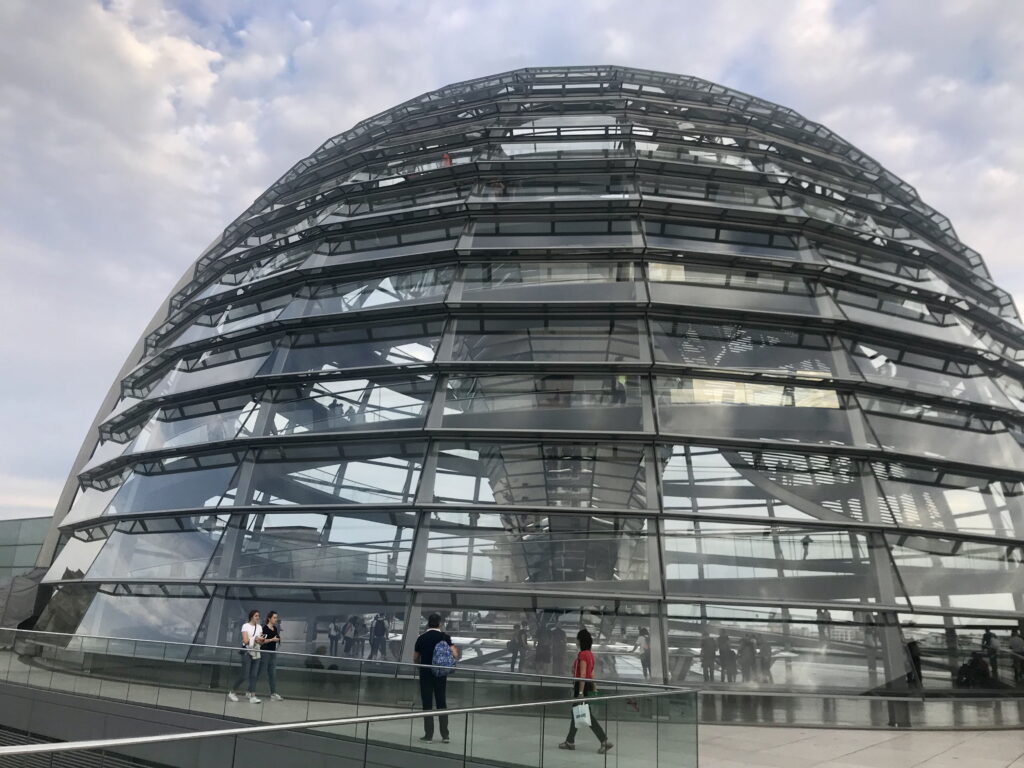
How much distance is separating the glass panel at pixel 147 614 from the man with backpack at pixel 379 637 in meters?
3.15

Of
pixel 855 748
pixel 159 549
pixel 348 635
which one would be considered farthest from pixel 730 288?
pixel 159 549

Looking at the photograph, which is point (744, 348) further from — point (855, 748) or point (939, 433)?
point (855, 748)

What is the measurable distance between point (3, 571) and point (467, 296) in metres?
26.4

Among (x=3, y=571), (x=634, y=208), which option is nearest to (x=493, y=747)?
(x=634, y=208)

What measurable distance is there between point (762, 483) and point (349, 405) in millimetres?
7445

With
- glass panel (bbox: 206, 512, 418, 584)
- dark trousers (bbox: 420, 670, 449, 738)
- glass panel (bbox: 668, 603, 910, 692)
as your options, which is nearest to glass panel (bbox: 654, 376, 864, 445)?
glass panel (bbox: 668, 603, 910, 692)

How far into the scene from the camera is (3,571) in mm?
31188

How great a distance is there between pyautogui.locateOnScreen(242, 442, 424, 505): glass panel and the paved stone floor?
20.0 feet

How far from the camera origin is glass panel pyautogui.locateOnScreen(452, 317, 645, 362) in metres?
14.7

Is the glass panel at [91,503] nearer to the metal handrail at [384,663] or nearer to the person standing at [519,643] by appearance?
the metal handrail at [384,663]

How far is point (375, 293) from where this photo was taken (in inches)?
649

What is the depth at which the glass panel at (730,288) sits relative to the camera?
50.1 feet

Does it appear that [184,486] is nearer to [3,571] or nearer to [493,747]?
[493,747]

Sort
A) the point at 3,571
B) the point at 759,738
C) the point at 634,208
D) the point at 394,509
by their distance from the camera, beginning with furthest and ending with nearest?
the point at 3,571, the point at 634,208, the point at 394,509, the point at 759,738
